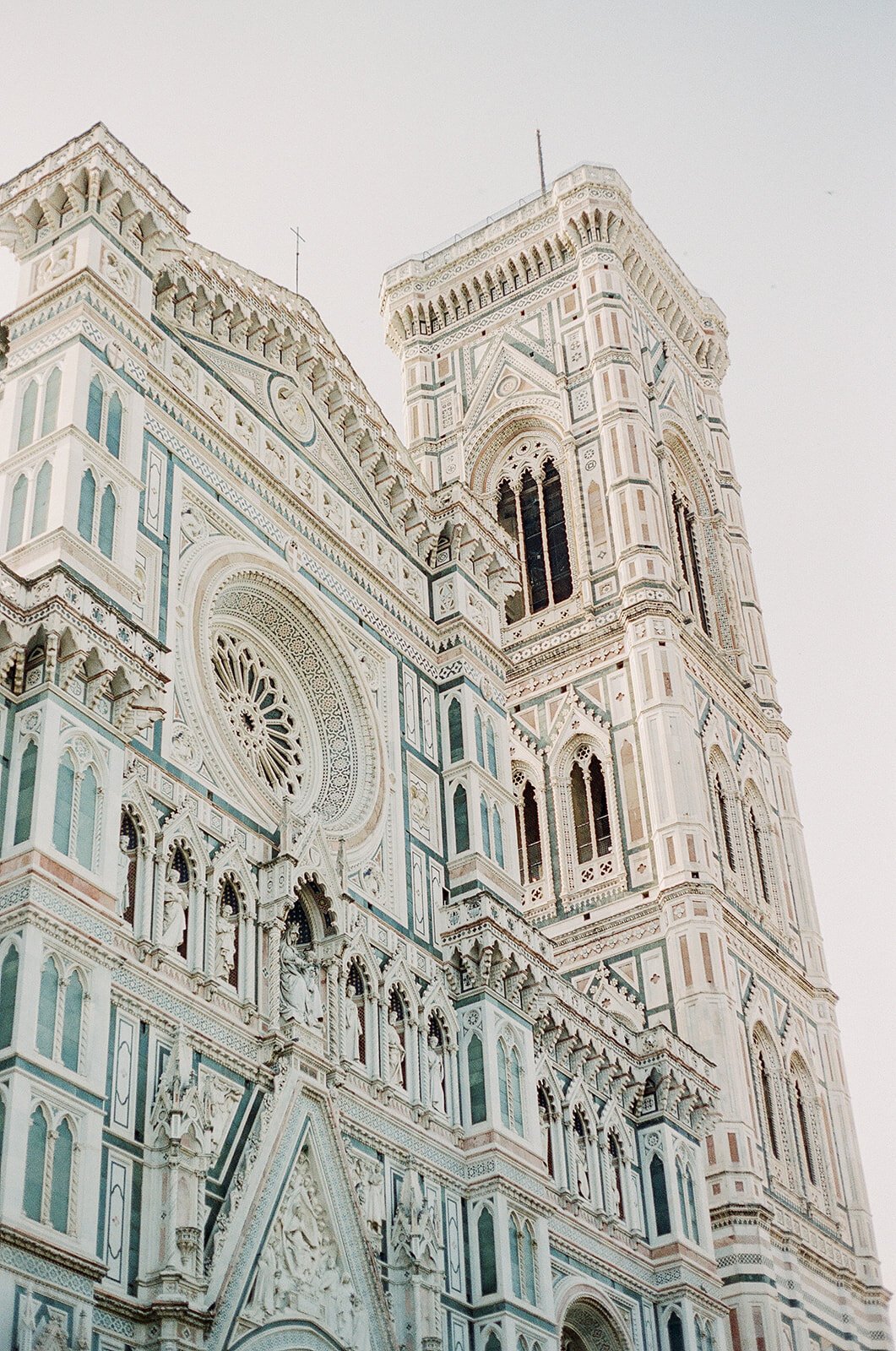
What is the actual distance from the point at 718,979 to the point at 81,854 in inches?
620

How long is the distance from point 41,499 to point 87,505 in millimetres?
426

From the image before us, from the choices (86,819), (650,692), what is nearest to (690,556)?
(650,692)

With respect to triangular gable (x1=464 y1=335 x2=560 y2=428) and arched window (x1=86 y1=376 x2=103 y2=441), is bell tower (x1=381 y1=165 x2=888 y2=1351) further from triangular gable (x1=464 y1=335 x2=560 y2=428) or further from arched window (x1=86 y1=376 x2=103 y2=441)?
arched window (x1=86 y1=376 x2=103 y2=441)

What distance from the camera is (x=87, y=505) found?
17562 millimetres

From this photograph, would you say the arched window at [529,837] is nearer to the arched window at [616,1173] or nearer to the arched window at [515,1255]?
the arched window at [616,1173]

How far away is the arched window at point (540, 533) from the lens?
3556 cm

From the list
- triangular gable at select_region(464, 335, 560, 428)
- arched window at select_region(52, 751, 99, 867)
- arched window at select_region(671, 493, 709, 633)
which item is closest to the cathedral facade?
arched window at select_region(52, 751, 99, 867)

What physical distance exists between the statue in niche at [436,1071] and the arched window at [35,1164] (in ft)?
20.6

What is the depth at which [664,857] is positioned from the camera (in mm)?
30359

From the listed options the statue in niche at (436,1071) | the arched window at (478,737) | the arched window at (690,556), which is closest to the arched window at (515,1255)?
the statue in niche at (436,1071)

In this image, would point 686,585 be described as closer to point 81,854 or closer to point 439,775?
point 439,775

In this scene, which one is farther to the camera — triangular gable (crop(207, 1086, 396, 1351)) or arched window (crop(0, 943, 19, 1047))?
triangular gable (crop(207, 1086, 396, 1351))

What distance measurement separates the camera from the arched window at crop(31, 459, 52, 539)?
56.4 ft

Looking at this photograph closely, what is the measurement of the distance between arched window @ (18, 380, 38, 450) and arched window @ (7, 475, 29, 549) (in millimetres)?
573
